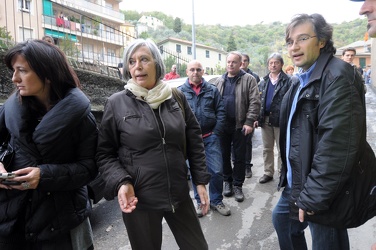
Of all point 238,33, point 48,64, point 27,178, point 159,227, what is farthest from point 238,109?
point 238,33

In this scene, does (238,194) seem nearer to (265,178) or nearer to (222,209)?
(222,209)

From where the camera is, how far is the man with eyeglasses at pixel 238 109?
443cm

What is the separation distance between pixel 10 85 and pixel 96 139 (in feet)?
7.74

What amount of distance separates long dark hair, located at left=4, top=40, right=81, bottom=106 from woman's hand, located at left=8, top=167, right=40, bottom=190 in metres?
0.46

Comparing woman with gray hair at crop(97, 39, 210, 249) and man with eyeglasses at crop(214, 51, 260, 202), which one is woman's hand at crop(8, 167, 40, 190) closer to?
woman with gray hair at crop(97, 39, 210, 249)

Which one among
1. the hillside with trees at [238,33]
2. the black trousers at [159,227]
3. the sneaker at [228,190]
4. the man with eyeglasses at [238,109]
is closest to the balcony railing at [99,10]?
the man with eyeglasses at [238,109]

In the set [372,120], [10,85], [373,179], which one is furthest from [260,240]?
[372,120]

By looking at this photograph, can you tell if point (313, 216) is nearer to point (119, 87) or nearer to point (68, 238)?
point (68, 238)

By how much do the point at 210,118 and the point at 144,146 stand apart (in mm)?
2041

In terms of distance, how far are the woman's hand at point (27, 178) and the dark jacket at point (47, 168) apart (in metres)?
0.03

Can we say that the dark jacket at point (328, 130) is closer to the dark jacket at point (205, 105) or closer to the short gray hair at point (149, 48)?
the short gray hair at point (149, 48)

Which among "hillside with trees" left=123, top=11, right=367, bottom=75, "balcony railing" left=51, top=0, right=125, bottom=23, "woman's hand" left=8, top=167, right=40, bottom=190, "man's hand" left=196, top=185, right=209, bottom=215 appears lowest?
"man's hand" left=196, top=185, right=209, bottom=215

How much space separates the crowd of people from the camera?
1.72m

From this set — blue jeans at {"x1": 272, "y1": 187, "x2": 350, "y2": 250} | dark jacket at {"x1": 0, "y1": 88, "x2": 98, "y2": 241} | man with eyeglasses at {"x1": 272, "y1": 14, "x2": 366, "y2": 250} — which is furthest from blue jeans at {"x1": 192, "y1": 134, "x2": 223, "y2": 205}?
dark jacket at {"x1": 0, "y1": 88, "x2": 98, "y2": 241}
